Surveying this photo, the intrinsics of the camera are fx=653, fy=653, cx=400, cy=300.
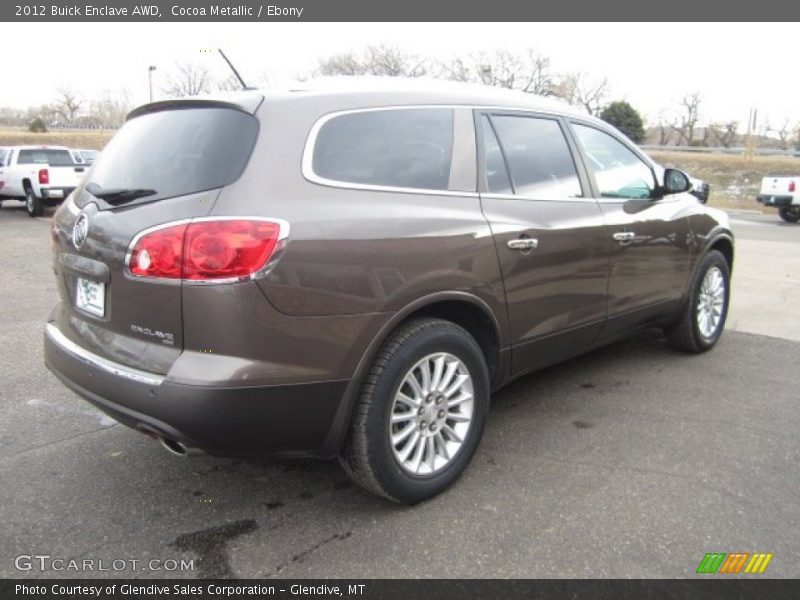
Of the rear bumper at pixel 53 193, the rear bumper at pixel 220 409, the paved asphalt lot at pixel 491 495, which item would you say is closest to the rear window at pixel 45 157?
the rear bumper at pixel 53 193

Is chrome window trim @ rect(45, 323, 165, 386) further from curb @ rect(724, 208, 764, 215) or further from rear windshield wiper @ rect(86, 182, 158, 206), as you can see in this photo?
curb @ rect(724, 208, 764, 215)

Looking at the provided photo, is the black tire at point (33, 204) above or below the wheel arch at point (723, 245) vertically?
below

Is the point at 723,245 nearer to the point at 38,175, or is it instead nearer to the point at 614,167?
the point at 614,167

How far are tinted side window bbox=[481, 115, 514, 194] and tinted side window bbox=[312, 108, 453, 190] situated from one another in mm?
220

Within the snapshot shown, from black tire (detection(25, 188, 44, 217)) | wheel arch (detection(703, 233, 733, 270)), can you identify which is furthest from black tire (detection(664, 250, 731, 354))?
black tire (detection(25, 188, 44, 217))

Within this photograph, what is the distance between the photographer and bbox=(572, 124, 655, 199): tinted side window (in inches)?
150

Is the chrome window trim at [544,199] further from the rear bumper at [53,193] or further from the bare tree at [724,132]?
the bare tree at [724,132]

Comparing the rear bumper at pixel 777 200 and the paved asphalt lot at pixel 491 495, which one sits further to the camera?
the rear bumper at pixel 777 200

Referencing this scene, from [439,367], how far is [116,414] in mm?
1299

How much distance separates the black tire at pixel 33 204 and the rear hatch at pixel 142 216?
14.5m

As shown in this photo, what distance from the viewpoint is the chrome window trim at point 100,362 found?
2334 mm

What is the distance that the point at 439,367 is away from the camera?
2818 mm

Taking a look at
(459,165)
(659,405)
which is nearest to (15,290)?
(459,165)

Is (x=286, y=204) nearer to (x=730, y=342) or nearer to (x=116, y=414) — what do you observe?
(x=116, y=414)
